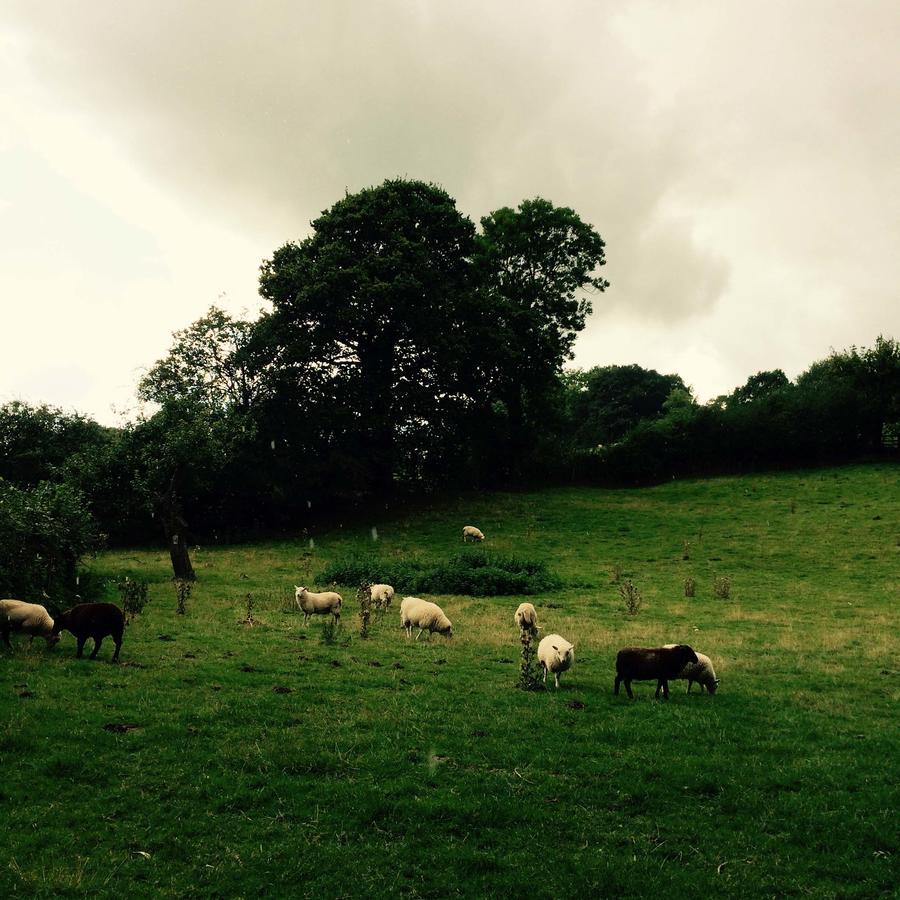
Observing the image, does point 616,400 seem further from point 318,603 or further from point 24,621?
point 24,621

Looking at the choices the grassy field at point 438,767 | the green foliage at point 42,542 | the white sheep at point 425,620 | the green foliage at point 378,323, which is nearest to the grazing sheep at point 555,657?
the grassy field at point 438,767

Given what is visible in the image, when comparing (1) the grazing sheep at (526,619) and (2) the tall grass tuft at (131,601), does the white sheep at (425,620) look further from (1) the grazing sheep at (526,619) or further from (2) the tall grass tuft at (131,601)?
(2) the tall grass tuft at (131,601)

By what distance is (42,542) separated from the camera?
2195cm

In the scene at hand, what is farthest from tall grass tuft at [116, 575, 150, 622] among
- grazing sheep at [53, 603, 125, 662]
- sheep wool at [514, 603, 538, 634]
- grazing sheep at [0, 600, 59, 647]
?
sheep wool at [514, 603, 538, 634]

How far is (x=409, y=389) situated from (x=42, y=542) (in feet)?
105

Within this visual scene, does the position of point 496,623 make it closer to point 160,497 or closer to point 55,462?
point 160,497

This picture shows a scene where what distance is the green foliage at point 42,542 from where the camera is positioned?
64.0 ft

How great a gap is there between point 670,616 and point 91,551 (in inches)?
918

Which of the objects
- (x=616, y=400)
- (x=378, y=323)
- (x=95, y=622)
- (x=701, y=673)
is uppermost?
(x=616, y=400)

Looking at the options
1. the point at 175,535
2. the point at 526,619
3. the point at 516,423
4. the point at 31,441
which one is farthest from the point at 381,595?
the point at 31,441

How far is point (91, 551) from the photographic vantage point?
2683 cm

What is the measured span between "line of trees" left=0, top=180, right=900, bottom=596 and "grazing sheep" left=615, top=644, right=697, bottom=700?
29473 mm

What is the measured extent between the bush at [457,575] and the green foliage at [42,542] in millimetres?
10894

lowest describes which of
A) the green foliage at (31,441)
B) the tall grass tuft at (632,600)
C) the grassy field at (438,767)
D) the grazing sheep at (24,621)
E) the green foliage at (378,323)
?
the grassy field at (438,767)
